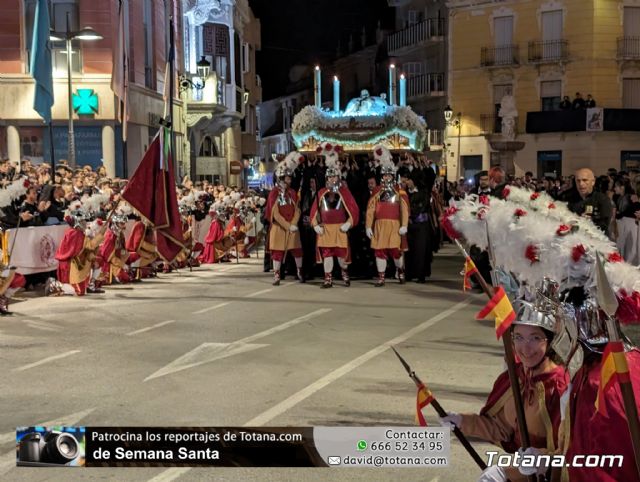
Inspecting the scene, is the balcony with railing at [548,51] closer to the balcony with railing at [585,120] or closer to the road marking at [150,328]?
the balcony with railing at [585,120]

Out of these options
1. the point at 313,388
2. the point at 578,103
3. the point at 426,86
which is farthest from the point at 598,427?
the point at 426,86

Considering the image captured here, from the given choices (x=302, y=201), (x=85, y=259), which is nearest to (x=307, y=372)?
(x=85, y=259)

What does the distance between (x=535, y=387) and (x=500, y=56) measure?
135ft

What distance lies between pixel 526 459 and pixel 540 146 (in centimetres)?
3943

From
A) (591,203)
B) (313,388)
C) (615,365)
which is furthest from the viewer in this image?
(591,203)

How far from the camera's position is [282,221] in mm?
16812

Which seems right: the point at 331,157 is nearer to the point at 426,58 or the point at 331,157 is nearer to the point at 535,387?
the point at 535,387

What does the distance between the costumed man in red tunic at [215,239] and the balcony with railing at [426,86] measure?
26.6 meters

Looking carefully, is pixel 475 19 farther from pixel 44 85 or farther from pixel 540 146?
pixel 44 85

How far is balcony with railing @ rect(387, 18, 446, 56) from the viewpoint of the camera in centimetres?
4722

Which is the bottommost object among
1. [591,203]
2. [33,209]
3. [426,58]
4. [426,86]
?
[33,209]

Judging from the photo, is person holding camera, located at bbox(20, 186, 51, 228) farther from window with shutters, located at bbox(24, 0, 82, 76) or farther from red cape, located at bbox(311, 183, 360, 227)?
window with shutters, located at bbox(24, 0, 82, 76)

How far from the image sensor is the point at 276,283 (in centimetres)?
1662

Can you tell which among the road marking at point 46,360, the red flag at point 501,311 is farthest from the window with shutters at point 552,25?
the red flag at point 501,311
